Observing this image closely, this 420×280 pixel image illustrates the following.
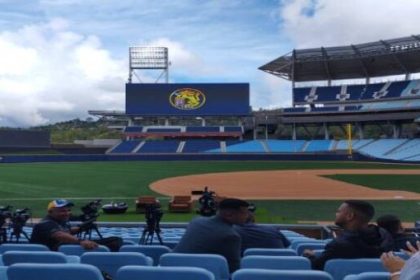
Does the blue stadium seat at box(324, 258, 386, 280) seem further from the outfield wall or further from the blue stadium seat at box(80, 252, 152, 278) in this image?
the outfield wall

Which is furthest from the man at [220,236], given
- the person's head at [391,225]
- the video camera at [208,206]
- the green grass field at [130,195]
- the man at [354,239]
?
the green grass field at [130,195]

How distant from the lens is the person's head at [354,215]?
15.3 feet

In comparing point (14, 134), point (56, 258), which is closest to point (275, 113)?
point (14, 134)

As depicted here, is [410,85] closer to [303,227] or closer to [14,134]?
[14,134]

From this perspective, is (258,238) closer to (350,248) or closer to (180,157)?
(350,248)

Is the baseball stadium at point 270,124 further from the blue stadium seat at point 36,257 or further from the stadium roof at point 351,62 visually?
the blue stadium seat at point 36,257

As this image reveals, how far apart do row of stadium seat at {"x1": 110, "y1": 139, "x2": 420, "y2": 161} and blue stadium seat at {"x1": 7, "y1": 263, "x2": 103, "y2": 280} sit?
63754mm

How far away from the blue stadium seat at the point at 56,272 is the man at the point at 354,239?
87.5 inches

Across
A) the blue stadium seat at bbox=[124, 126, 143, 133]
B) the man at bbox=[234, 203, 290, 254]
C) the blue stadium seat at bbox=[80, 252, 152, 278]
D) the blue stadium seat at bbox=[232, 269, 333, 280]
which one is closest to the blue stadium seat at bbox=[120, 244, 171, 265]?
the blue stadium seat at bbox=[80, 252, 152, 278]

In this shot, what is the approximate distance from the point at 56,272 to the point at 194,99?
75248mm

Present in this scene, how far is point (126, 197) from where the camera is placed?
2603 cm

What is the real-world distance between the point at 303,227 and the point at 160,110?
67.1 meters

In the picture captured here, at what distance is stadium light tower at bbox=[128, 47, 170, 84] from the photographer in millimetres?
91500

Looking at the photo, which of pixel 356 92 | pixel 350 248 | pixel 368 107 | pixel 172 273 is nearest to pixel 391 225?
pixel 350 248
